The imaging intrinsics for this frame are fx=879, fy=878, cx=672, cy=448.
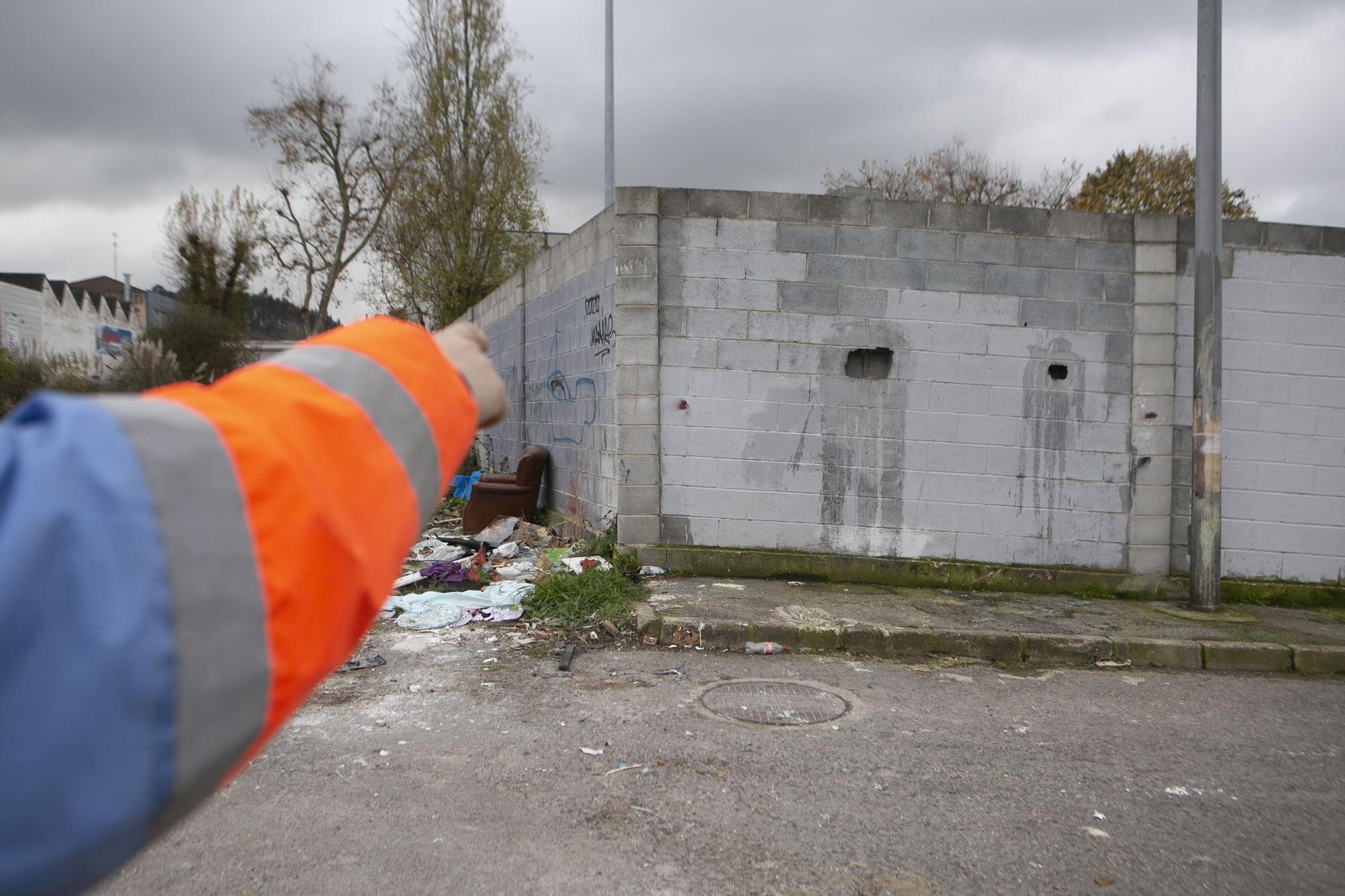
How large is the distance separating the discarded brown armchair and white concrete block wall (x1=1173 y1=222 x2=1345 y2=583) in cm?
609

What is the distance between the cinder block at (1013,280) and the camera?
7.08 metres

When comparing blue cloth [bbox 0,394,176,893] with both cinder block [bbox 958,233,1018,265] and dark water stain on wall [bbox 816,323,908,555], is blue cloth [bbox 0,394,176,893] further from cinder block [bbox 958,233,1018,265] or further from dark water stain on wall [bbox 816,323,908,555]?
cinder block [bbox 958,233,1018,265]

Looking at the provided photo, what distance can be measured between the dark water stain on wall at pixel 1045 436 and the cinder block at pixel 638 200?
3241 millimetres

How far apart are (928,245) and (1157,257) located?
1855mm

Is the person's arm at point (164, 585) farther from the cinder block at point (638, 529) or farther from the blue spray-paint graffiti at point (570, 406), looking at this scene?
the blue spray-paint graffiti at point (570, 406)

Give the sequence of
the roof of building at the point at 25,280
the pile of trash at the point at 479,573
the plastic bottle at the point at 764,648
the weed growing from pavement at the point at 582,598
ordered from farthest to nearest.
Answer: the roof of building at the point at 25,280, the pile of trash at the point at 479,573, the weed growing from pavement at the point at 582,598, the plastic bottle at the point at 764,648

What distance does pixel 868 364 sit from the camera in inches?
282

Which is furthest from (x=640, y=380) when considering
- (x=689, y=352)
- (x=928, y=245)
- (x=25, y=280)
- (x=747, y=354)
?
(x=25, y=280)

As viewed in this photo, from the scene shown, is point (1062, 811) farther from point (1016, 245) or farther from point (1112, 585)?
point (1016, 245)

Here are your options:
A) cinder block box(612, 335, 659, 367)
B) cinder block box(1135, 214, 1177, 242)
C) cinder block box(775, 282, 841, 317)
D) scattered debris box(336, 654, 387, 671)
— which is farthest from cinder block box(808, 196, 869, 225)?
scattered debris box(336, 654, 387, 671)

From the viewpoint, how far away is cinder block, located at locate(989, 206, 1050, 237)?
23.2 feet

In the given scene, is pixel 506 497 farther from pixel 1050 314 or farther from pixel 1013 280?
pixel 1050 314

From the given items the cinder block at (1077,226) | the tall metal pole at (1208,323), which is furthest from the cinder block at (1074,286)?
the tall metal pole at (1208,323)

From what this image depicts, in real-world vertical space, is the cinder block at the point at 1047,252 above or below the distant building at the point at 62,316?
below
